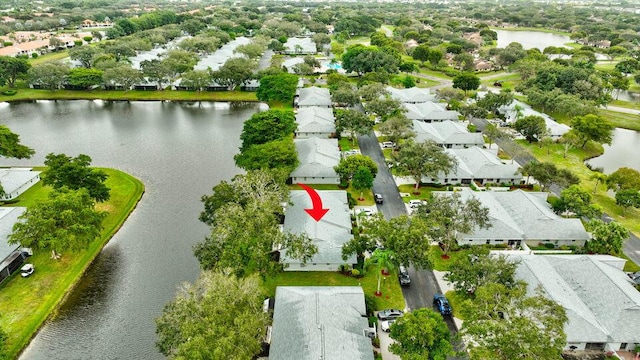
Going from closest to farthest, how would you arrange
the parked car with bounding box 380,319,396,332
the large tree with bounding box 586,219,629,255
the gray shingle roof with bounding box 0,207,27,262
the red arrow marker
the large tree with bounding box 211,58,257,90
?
1. the parked car with bounding box 380,319,396,332
2. the gray shingle roof with bounding box 0,207,27,262
3. the large tree with bounding box 586,219,629,255
4. the red arrow marker
5. the large tree with bounding box 211,58,257,90

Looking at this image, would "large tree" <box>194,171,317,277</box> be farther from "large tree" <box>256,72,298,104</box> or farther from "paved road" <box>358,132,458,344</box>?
"large tree" <box>256,72,298,104</box>

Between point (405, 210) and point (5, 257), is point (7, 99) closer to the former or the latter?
point (5, 257)

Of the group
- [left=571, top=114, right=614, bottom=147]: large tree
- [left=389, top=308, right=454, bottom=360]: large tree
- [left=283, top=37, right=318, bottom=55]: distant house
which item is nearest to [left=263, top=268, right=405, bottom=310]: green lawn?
[left=389, top=308, right=454, bottom=360]: large tree

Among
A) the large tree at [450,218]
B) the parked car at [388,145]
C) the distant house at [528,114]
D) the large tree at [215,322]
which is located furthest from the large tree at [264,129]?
the distant house at [528,114]

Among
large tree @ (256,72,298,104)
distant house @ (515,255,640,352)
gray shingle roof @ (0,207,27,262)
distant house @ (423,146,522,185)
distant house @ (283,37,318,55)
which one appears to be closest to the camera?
distant house @ (515,255,640,352)

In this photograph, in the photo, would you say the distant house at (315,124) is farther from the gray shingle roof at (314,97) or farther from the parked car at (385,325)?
the parked car at (385,325)

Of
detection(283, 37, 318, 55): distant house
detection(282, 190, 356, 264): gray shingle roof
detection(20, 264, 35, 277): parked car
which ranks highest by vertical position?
detection(283, 37, 318, 55): distant house

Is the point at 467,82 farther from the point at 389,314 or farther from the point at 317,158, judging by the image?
the point at 389,314
